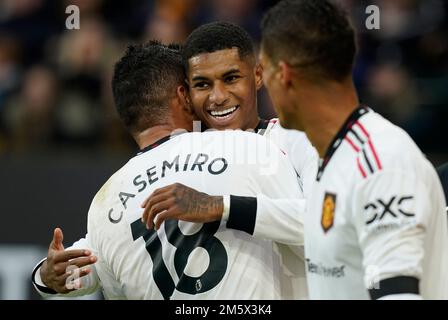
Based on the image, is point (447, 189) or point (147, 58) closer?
point (147, 58)

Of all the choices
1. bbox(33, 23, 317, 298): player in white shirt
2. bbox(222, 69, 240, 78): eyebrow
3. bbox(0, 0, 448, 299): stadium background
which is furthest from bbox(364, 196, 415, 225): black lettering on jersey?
bbox(0, 0, 448, 299): stadium background

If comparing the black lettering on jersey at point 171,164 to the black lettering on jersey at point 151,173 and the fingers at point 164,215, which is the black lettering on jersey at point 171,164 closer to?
the black lettering on jersey at point 151,173

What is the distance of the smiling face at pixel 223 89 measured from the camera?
178 inches

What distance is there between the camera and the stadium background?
7793mm

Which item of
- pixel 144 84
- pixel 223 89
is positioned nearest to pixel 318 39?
pixel 144 84

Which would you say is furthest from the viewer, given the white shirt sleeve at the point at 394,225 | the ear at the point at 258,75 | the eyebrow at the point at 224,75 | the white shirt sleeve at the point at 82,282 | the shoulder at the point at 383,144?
the ear at the point at 258,75

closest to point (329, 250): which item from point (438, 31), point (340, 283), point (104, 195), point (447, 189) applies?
point (340, 283)

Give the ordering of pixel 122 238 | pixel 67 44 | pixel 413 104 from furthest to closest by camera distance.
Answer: pixel 67 44
pixel 413 104
pixel 122 238

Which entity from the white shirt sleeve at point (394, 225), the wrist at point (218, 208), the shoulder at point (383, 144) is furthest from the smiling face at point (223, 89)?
the white shirt sleeve at point (394, 225)

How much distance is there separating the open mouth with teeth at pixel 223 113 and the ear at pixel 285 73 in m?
1.43

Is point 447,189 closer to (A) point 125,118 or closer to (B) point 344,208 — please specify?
(A) point 125,118

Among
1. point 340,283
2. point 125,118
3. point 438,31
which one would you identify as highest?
point 438,31

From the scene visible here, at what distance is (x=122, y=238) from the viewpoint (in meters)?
4.04

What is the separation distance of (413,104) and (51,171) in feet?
10.5
